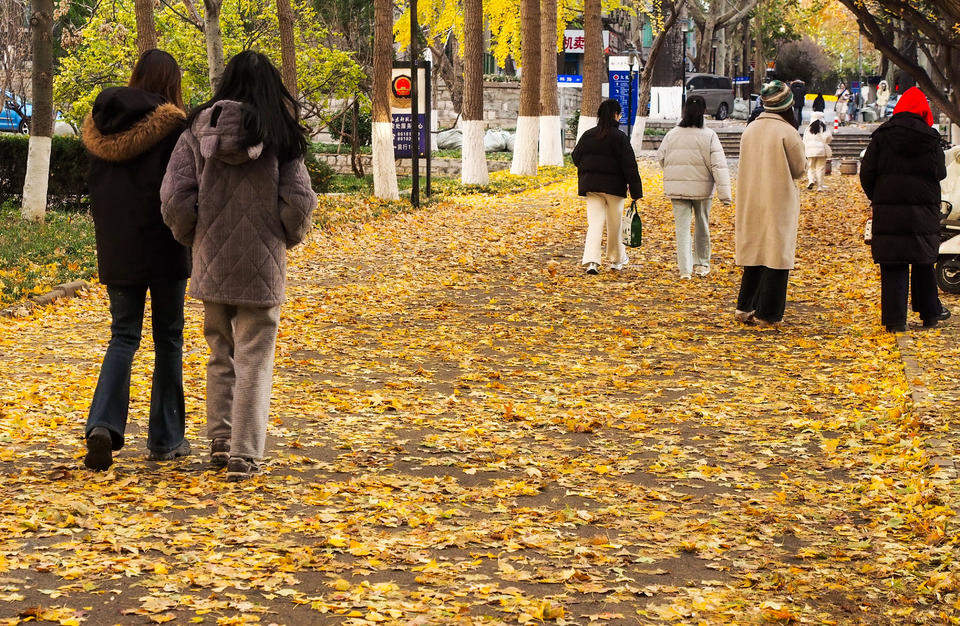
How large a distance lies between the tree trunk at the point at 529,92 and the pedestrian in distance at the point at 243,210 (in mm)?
23903

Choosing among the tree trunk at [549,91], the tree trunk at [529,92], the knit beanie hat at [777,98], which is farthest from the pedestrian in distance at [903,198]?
the tree trunk at [549,91]

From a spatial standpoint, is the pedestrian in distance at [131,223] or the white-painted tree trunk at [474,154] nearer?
the pedestrian in distance at [131,223]

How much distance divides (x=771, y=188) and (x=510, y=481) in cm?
540

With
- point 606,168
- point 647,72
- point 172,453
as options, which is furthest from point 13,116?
Result: point 172,453

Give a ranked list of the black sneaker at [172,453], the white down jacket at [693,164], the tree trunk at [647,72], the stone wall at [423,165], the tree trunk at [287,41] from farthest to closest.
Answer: the tree trunk at [647,72], the stone wall at [423,165], the tree trunk at [287,41], the white down jacket at [693,164], the black sneaker at [172,453]

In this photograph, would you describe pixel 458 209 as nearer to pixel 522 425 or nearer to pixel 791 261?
pixel 791 261

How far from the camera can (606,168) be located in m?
13.9

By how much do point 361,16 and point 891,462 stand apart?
3641cm

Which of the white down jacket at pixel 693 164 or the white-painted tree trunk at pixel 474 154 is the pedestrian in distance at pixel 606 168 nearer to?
the white down jacket at pixel 693 164

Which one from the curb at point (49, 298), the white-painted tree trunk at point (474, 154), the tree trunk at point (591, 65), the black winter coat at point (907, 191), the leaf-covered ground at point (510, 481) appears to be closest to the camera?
the leaf-covered ground at point (510, 481)

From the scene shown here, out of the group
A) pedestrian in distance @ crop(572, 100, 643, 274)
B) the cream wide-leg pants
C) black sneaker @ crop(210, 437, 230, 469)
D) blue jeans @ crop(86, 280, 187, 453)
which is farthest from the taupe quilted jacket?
the cream wide-leg pants

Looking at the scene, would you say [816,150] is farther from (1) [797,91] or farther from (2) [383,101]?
(2) [383,101]

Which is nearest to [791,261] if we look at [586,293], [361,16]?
[586,293]

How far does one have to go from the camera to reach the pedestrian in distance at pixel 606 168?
1377 cm
